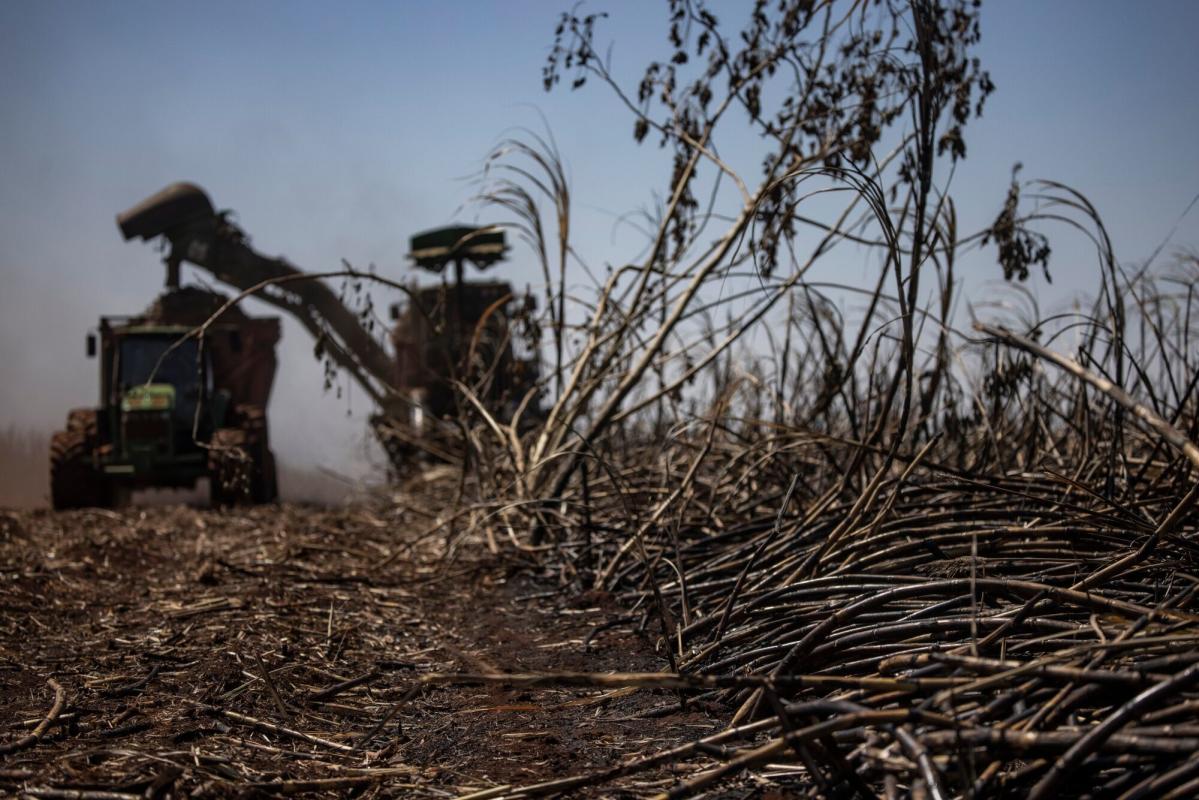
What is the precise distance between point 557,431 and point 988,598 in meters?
2.86

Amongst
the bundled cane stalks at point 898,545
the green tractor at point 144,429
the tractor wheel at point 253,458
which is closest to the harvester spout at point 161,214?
→ the green tractor at point 144,429

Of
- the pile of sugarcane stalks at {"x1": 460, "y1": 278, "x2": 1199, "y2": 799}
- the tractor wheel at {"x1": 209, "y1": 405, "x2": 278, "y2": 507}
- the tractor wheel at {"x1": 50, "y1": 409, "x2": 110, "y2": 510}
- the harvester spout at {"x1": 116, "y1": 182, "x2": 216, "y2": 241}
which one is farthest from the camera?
the harvester spout at {"x1": 116, "y1": 182, "x2": 216, "y2": 241}

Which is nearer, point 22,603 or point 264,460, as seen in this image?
point 22,603

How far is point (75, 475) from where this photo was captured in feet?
35.3

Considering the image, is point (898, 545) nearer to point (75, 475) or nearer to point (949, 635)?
point (949, 635)

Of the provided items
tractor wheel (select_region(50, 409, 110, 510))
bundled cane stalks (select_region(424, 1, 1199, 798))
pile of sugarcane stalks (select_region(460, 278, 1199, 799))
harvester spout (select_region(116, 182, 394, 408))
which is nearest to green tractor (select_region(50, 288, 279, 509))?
tractor wheel (select_region(50, 409, 110, 510))

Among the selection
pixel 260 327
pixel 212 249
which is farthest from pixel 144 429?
pixel 212 249

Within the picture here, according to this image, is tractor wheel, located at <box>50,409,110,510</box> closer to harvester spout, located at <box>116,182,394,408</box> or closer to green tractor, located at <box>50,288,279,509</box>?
green tractor, located at <box>50,288,279,509</box>

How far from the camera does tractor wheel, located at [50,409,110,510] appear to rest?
10.7m

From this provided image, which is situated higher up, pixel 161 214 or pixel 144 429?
pixel 161 214

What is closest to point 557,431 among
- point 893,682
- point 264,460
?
Answer: point 893,682

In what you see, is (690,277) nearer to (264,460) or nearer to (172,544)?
(172,544)

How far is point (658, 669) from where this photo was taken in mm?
2852

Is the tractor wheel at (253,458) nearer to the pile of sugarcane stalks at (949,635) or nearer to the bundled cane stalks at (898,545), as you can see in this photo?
the bundled cane stalks at (898,545)
